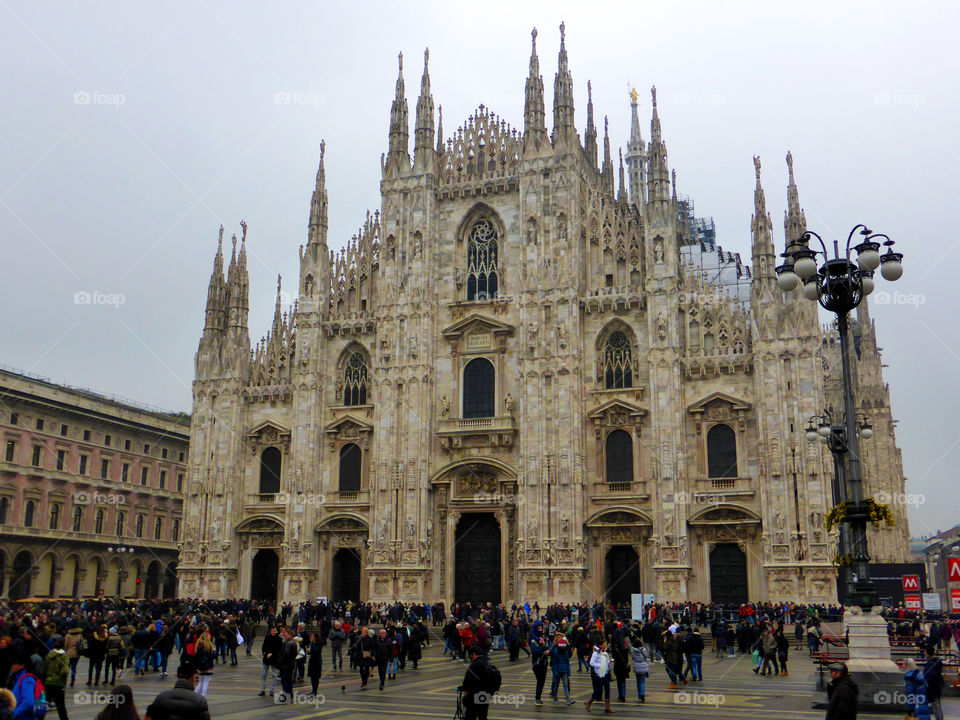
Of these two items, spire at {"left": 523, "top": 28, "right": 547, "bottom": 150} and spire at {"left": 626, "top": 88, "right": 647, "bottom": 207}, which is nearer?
spire at {"left": 523, "top": 28, "right": 547, "bottom": 150}

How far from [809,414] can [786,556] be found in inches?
228

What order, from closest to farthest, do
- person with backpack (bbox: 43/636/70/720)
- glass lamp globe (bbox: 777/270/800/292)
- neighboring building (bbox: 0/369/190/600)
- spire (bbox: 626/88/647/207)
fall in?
person with backpack (bbox: 43/636/70/720) < glass lamp globe (bbox: 777/270/800/292) < neighboring building (bbox: 0/369/190/600) < spire (bbox: 626/88/647/207)

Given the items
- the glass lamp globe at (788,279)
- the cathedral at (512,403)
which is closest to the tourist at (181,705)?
the glass lamp globe at (788,279)

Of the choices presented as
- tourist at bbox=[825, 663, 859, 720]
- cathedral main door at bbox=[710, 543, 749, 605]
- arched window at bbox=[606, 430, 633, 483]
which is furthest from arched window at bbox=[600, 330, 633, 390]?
tourist at bbox=[825, 663, 859, 720]

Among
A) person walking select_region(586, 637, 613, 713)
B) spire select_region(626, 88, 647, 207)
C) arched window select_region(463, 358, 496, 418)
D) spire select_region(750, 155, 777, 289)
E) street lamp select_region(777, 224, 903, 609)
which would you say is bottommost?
person walking select_region(586, 637, 613, 713)

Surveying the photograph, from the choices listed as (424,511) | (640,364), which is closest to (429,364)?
(424,511)

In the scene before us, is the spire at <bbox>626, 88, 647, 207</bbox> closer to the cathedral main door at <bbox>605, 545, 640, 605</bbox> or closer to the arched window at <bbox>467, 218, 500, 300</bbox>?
the arched window at <bbox>467, 218, 500, 300</bbox>

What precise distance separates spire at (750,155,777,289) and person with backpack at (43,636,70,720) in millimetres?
32320

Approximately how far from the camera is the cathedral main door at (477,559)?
41.7m

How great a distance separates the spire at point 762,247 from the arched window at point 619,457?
8.74 meters

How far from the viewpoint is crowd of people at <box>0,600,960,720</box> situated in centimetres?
1250

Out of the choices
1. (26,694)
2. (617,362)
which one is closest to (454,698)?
(26,694)

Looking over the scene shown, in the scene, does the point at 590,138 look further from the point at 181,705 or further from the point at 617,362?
the point at 181,705

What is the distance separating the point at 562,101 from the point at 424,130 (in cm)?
728
